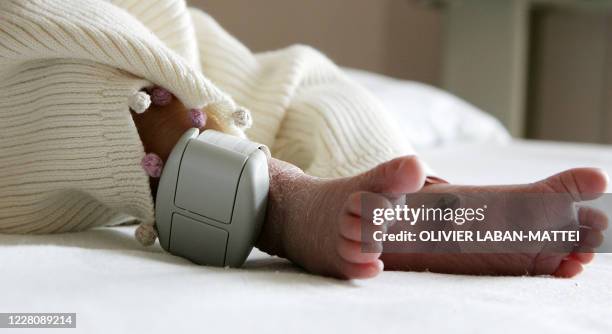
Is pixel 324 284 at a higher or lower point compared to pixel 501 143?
higher

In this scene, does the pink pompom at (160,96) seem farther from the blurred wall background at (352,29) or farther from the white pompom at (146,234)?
the blurred wall background at (352,29)

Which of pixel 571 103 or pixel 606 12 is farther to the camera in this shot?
pixel 571 103

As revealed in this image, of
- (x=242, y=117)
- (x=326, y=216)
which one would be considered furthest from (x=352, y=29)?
(x=326, y=216)

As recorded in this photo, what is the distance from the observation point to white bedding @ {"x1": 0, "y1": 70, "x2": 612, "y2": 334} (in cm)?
42

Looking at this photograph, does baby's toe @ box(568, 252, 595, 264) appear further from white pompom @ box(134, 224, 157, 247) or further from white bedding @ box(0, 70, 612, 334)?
white pompom @ box(134, 224, 157, 247)

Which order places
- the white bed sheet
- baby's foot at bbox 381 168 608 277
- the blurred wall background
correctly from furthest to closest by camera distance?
the blurred wall background → baby's foot at bbox 381 168 608 277 → the white bed sheet

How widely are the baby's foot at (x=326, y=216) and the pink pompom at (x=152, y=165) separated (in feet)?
0.29

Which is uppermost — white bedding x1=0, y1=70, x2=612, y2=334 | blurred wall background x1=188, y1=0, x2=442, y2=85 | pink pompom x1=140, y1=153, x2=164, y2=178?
pink pompom x1=140, y1=153, x2=164, y2=178

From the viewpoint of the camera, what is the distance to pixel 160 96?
2.14 feet

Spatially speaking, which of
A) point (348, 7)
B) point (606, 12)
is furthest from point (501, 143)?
point (606, 12)

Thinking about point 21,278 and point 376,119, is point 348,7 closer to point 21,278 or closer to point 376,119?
point 376,119

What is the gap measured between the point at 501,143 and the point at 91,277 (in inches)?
60.1

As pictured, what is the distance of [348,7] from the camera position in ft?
8.51

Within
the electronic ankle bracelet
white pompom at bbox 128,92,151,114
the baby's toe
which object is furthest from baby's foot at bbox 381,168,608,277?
white pompom at bbox 128,92,151,114
